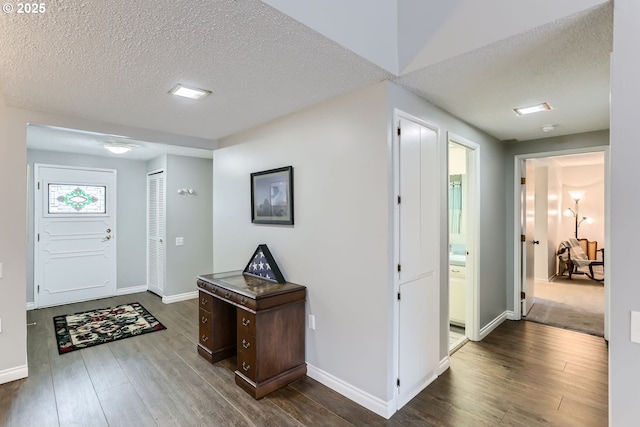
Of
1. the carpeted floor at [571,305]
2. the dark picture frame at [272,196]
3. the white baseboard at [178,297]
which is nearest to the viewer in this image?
the dark picture frame at [272,196]

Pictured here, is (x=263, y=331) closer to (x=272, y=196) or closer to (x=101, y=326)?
(x=272, y=196)

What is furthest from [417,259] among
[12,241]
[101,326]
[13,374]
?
[101,326]

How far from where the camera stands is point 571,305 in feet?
16.3

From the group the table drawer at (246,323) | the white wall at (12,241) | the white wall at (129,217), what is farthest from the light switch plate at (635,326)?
the white wall at (129,217)

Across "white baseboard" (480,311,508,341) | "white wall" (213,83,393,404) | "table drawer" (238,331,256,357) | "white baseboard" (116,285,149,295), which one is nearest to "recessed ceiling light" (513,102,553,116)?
"white wall" (213,83,393,404)

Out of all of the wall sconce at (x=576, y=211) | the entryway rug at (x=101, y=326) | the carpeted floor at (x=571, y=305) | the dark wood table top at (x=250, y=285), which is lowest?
the entryway rug at (x=101, y=326)

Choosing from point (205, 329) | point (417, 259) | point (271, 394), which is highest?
point (417, 259)

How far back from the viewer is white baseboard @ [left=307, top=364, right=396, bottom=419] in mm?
2303

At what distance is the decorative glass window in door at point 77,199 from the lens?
5043mm

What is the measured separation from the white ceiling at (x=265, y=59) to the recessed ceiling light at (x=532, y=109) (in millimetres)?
83

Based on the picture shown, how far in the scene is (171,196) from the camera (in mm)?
5242

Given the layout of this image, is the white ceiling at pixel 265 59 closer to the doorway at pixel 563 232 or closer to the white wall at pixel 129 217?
the doorway at pixel 563 232

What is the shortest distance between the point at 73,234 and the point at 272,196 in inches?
160

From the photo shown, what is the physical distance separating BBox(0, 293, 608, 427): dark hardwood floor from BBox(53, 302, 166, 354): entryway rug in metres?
0.18
